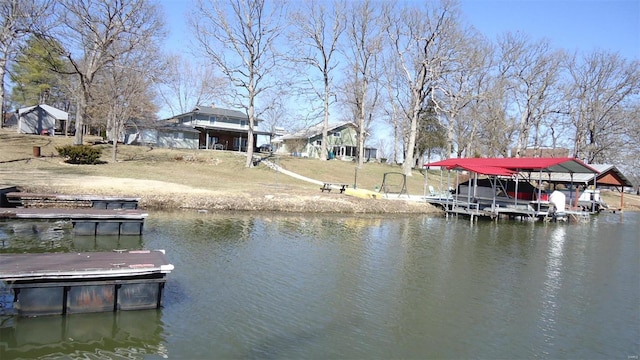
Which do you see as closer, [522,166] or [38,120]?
[522,166]

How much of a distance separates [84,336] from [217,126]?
54919 mm

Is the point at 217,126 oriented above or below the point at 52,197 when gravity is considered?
above

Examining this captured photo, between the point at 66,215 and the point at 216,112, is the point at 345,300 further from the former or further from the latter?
the point at 216,112

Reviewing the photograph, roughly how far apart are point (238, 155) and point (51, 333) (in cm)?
3965

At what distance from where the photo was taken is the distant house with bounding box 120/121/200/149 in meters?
54.6

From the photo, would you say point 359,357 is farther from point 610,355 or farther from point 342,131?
point 342,131

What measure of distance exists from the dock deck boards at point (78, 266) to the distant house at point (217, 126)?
164 feet

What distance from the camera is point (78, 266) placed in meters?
8.42

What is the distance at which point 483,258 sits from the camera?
52.2 ft

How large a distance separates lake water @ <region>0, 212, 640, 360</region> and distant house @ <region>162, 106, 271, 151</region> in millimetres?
41697

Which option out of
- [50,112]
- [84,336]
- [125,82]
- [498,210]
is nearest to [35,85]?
[50,112]

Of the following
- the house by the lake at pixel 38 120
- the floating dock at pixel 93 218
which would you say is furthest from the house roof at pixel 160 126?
the floating dock at pixel 93 218

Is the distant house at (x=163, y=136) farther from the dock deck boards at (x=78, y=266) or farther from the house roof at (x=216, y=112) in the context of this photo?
the dock deck boards at (x=78, y=266)

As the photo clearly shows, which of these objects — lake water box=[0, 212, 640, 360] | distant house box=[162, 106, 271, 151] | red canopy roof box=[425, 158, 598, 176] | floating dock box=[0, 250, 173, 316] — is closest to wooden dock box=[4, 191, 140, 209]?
lake water box=[0, 212, 640, 360]
